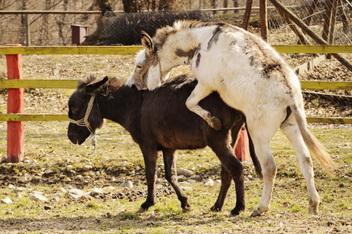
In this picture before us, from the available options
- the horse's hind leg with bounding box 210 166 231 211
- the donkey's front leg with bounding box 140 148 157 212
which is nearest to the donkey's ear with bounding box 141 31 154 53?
the donkey's front leg with bounding box 140 148 157 212

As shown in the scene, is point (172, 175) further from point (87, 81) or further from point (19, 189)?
point (19, 189)

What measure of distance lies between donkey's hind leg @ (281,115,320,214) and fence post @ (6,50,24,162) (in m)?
4.98

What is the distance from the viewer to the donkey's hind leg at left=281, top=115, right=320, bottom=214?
Answer: 336 inches

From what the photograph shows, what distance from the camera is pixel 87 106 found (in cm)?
1002

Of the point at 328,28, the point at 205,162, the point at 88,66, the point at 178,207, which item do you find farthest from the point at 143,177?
the point at 88,66

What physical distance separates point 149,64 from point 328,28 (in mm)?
7944

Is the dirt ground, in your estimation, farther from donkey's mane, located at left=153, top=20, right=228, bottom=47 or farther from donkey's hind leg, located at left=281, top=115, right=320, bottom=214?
donkey's mane, located at left=153, top=20, right=228, bottom=47

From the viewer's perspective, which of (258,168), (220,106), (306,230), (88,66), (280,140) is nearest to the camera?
(306,230)

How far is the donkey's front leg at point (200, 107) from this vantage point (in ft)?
28.9

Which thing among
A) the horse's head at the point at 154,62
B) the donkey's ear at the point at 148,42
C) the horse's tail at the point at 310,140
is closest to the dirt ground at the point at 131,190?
the horse's tail at the point at 310,140

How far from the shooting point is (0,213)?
31.1 ft

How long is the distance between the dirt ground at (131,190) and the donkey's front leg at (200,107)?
93 cm

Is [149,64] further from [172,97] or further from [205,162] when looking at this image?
[205,162]

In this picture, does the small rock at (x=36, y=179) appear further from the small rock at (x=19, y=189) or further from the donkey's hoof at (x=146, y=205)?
the donkey's hoof at (x=146, y=205)
